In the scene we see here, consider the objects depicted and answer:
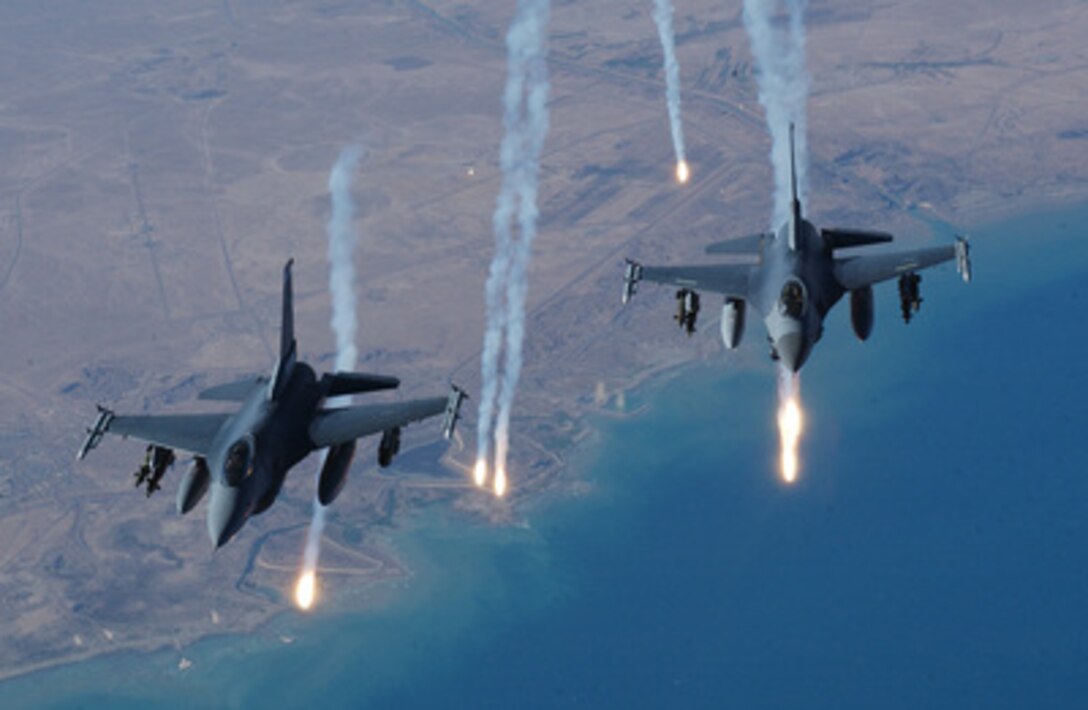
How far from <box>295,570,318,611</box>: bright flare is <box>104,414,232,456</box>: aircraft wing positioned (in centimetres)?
12037

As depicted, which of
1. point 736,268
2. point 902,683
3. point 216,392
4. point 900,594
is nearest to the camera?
point 216,392

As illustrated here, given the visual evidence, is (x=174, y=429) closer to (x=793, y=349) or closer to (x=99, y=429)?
(x=99, y=429)

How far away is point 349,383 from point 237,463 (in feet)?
33.8

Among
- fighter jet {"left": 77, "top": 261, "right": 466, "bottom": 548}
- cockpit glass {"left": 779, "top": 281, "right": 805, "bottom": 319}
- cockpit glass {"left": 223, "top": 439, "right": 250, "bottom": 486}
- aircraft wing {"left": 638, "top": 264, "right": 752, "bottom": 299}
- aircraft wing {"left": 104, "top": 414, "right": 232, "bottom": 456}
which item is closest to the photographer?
cockpit glass {"left": 223, "top": 439, "right": 250, "bottom": 486}

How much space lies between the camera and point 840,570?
198875 millimetres

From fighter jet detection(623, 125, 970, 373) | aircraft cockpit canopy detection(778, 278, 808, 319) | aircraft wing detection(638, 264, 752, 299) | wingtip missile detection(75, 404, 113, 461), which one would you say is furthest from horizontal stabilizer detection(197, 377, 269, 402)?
aircraft cockpit canopy detection(778, 278, 808, 319)

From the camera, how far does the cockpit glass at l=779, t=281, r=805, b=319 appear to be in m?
77.0

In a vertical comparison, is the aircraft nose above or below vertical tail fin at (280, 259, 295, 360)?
below

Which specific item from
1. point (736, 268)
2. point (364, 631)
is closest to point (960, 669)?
point (364, 631)

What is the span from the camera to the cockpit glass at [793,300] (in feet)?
253

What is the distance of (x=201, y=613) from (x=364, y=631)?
78.3 ft

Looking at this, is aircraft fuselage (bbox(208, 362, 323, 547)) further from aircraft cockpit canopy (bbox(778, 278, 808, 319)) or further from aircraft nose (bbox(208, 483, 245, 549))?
aircraft cockpit canopy (bbox(778, 278, 808, 319))

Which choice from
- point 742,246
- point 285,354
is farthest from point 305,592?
point 742,246

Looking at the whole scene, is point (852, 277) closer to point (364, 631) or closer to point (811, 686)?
point (811, 686)
